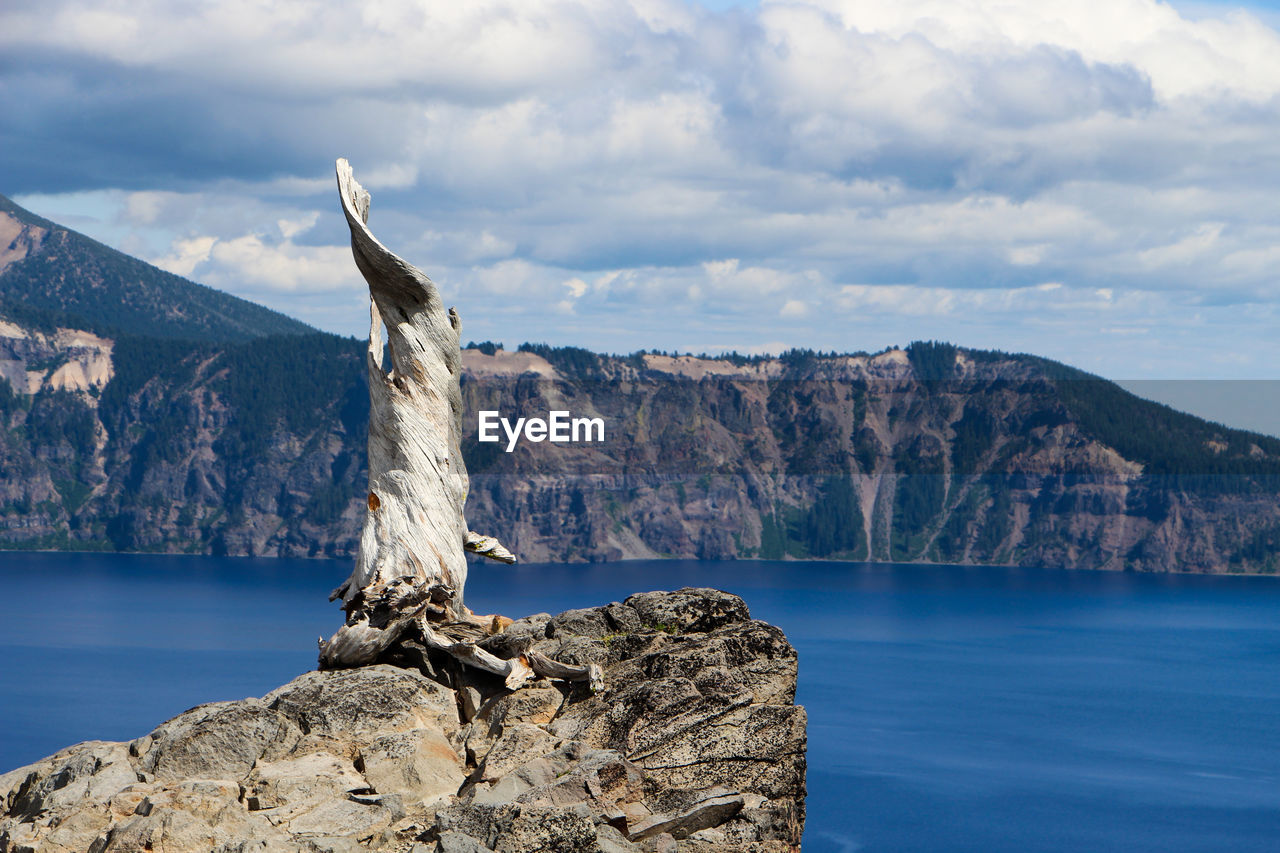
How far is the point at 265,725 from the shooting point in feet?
58.4

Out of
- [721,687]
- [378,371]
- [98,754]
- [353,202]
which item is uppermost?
[353,202]

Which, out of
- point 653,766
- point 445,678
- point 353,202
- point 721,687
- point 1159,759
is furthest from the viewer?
point 1159,759

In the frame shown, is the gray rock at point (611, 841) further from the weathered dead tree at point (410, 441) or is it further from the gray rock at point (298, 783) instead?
the weathered dead tree at point (410, 441)

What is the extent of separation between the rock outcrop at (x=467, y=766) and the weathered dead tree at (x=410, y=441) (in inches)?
130

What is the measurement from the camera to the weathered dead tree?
23.8m

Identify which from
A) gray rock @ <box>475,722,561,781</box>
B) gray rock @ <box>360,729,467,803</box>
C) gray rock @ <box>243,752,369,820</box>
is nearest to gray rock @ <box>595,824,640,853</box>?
gray rock @ <box>475,722,561,781</box>

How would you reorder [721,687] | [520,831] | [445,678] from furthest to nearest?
[445,678] → [721,687] → [520,831]

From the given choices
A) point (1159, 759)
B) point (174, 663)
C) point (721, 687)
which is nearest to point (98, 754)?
point (721, 687)

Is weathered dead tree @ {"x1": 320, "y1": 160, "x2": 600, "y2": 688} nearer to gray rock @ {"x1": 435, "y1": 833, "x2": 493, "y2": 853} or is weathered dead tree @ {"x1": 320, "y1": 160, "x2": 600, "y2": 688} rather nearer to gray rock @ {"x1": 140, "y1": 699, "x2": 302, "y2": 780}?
gray rock @ {"x1": 140, "y1": 699, "x2": 302, "y2": 780}

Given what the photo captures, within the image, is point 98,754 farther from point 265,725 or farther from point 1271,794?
point 1271,794

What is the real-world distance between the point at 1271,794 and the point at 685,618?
116019 millimetres

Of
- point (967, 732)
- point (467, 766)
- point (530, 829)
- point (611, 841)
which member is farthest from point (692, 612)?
point (967, 732)

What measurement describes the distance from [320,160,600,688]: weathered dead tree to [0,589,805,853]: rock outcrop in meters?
3.30

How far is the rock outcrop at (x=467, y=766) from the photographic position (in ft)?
49.0
